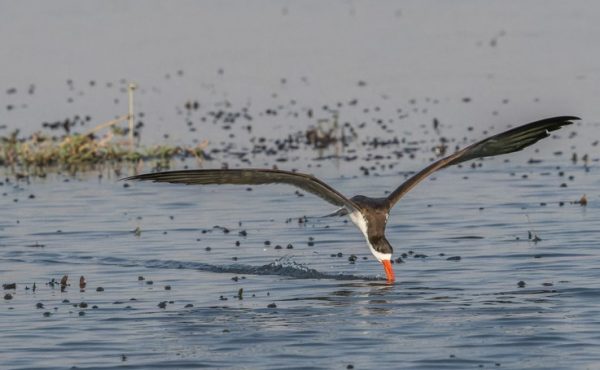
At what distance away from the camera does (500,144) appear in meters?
15.2

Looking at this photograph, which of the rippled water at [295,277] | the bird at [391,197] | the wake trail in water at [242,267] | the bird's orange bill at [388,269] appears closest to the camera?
the rippled water at [295,277]

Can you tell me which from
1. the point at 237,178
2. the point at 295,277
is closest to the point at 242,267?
the point at 295,277

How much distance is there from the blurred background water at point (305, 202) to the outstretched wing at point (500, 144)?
3.98 ft

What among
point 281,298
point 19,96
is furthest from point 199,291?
point 19,96

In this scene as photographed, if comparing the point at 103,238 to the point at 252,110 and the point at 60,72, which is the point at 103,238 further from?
the point at 60,72

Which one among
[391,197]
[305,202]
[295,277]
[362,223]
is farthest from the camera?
[305,202]

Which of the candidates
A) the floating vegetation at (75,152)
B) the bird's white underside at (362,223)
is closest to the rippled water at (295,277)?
the bird's white underside at (362,223)

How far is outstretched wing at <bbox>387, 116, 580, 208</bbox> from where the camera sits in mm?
14891

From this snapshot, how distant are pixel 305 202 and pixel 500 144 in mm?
6443

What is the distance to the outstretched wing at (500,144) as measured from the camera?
1489 cm

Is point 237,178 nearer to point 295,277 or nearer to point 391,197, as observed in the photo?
point 391,197

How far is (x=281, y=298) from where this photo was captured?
15.3m

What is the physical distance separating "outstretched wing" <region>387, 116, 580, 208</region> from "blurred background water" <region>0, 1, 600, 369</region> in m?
1.21

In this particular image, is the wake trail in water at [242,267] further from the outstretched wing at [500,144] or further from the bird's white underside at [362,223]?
the outstretched wing at [500,144]
